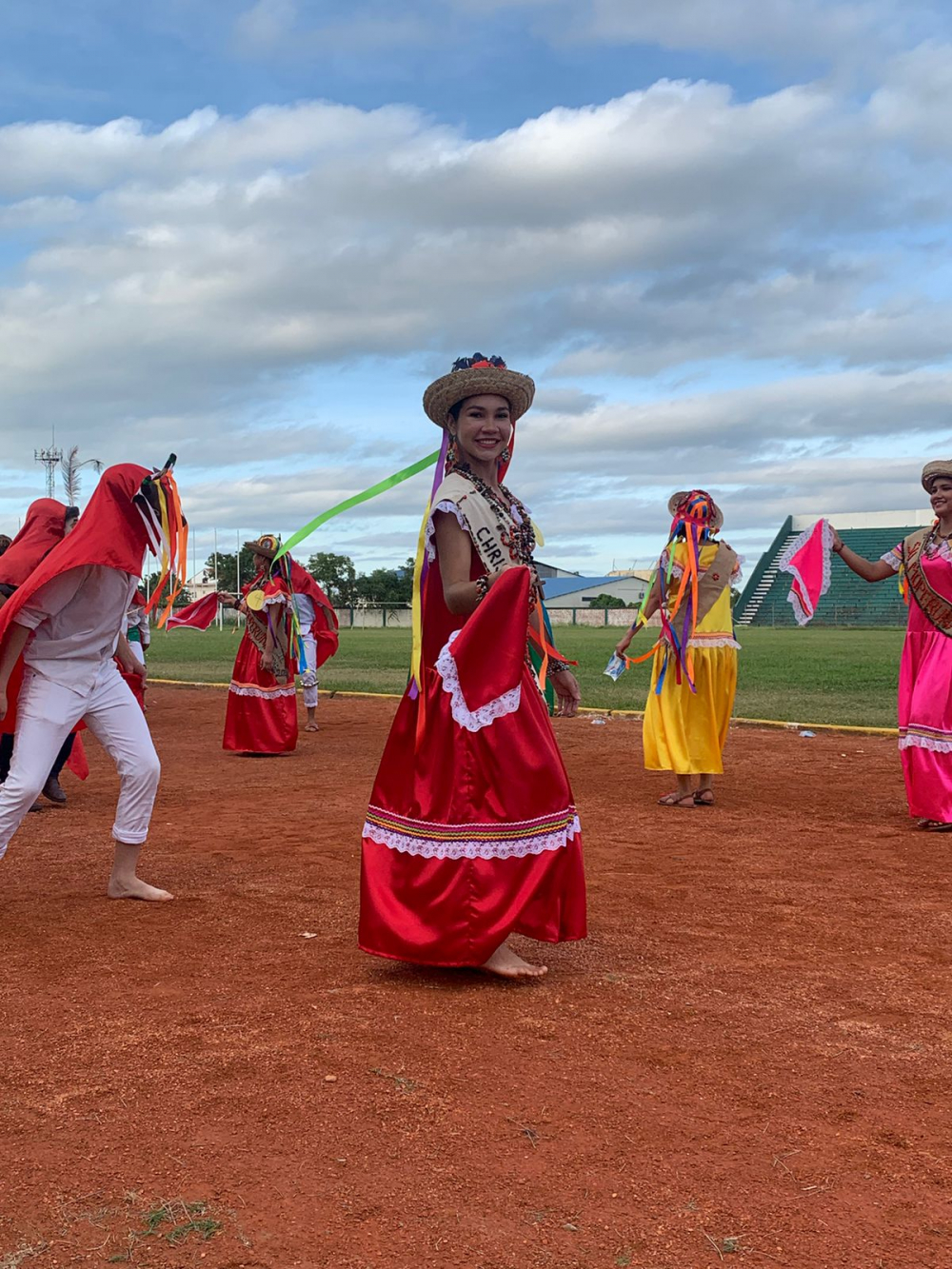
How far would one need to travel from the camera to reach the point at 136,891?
18.8 feet

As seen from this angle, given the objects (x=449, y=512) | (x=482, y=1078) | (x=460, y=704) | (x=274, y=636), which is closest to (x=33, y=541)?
(x=449, y=512)

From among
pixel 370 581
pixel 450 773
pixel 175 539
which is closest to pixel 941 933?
pixel 450 773

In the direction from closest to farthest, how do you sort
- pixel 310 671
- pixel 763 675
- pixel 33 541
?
pixel 33 541 < pixel 310 671 < pixel 763 675

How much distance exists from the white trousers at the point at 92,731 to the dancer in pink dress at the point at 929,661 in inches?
180

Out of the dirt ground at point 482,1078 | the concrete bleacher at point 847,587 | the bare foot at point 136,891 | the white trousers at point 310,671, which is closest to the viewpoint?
the dirt ground at point 482,1078

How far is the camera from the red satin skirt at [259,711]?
1172 cm

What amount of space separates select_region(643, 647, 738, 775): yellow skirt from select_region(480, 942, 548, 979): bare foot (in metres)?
4.33

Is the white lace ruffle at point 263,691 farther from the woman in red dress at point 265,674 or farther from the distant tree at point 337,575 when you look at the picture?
the distant tree at point 337,575

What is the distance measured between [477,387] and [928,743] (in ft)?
14.8

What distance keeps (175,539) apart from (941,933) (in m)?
3.75

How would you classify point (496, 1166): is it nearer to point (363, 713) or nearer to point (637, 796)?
point (637, 796)

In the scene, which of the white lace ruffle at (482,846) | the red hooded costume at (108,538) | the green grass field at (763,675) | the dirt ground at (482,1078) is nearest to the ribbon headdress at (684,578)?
the dirt ground at (482,1078)

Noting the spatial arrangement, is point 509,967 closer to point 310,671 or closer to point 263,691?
point 263,691

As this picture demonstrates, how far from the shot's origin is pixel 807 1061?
362cm
